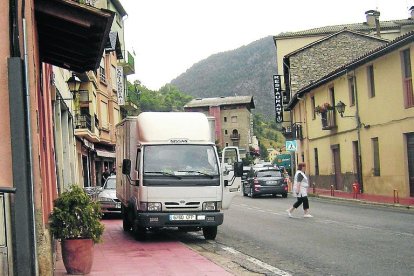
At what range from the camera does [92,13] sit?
793cm

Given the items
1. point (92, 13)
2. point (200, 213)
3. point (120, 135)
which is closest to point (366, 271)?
point (200, 213)

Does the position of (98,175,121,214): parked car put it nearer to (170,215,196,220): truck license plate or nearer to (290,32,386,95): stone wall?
(170,215,196,220): truck license plate

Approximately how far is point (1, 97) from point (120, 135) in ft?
31.2

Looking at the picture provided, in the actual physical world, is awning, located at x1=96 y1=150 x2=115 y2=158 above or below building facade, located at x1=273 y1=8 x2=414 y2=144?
below

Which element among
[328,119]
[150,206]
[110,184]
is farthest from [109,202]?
[328,119]

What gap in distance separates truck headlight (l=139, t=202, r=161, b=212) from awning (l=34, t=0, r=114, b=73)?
3.20 metres

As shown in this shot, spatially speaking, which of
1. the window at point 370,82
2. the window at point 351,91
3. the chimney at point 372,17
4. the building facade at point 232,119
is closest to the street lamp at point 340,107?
the window at point 351,91

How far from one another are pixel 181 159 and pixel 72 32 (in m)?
4.79

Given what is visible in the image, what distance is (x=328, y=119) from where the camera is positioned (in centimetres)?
3447

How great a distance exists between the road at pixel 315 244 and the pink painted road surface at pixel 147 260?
42cm

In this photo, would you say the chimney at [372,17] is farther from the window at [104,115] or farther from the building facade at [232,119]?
the building facade at [232,119]

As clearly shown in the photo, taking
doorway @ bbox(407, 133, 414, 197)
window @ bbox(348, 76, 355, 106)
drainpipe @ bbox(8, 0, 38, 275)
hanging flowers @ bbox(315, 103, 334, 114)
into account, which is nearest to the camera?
drainpipe @ bbox(8, 0, 38, 275)

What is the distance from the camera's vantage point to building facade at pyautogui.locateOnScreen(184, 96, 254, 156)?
100 meters

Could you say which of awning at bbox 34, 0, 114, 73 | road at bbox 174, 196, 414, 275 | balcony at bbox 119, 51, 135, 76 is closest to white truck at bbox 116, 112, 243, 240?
road at bbox 174, 196, 414, 275
